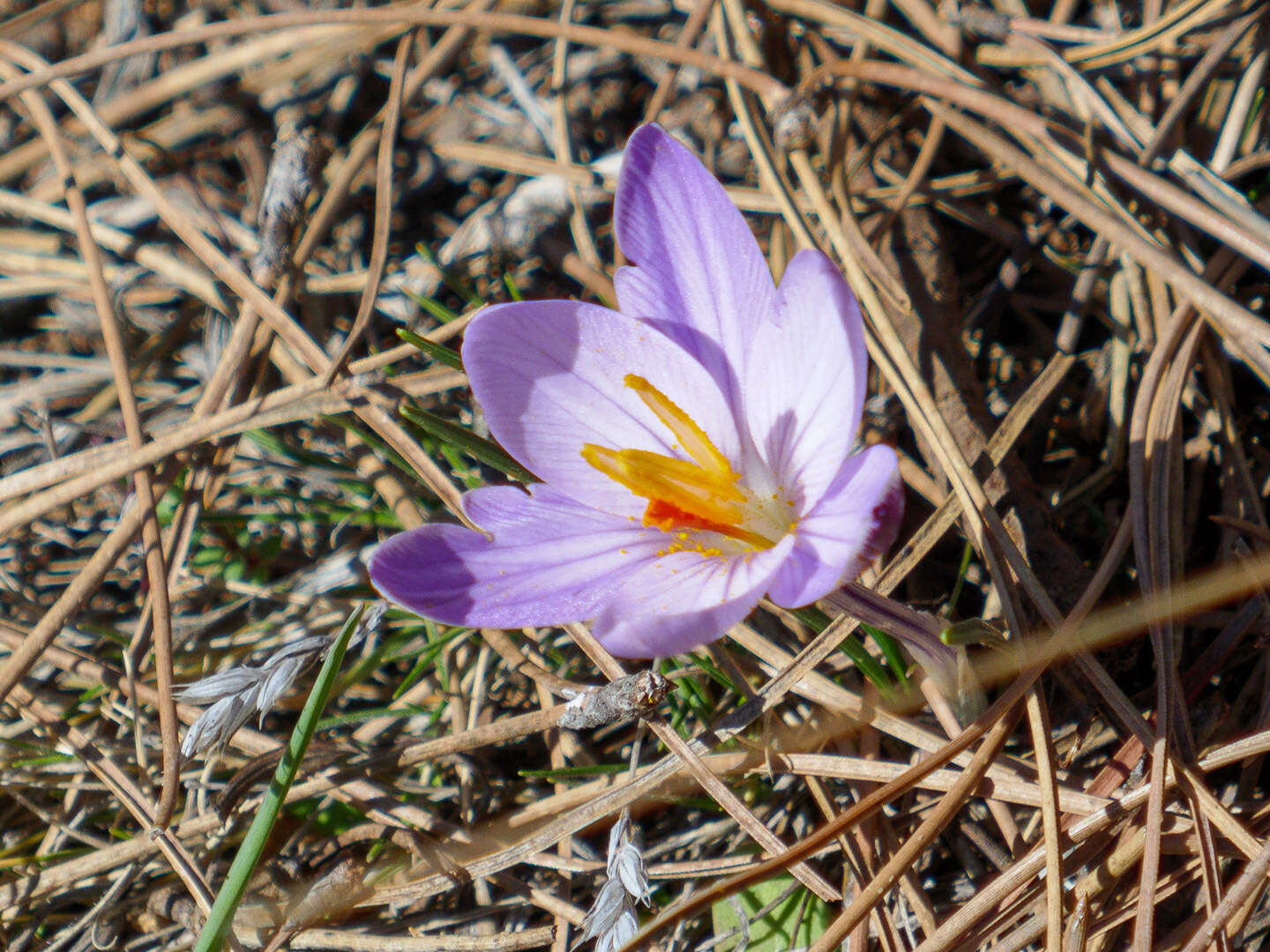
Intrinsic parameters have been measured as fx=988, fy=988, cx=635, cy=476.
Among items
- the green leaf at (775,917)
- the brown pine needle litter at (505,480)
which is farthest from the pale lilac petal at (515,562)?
the green leaf at (775,917)

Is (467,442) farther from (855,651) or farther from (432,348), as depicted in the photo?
(855,651)

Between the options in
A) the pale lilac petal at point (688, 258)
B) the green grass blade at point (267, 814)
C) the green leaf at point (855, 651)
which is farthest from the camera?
the green leaf at point (855, 651)

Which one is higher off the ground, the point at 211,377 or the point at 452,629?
the point at 211,377

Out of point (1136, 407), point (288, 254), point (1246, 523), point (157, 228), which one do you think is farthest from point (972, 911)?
point (157, 228)

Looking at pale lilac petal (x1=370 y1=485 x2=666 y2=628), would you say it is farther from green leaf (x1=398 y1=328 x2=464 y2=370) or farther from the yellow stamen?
green leaf (x1=398 y1=328 x2=464 y2=370)

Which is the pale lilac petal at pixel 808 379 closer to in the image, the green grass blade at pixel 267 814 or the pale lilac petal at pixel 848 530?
the pale lilac petal at pixel 848 530

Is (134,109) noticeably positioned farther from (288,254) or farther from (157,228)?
(288,254)

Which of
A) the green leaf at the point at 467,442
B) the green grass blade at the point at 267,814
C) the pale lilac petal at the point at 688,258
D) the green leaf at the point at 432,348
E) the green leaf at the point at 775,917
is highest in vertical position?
the pale lilac petal at the point at 688,258
